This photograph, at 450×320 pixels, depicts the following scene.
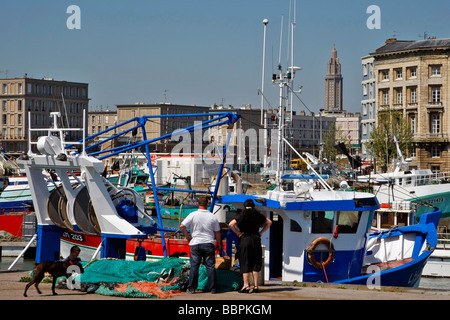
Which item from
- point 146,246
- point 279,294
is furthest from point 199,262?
point 146,246

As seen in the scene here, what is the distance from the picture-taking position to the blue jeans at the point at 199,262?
13289mm

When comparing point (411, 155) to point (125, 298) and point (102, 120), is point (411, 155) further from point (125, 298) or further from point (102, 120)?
point (102, 120)

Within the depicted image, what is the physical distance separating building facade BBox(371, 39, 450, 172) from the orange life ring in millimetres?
56308

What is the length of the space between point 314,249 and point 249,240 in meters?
6.10

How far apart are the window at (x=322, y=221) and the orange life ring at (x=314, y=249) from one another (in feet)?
0.80

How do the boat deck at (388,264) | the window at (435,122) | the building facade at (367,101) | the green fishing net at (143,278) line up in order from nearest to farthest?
the green fishing net at (143,278) → the boat deck at (388,264) → the window at (435,122) → the building facade at (367,101)

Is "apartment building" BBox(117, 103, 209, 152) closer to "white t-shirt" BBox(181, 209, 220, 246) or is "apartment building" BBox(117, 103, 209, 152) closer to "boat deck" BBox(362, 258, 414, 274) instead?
"boat deck" BBox(362, 258, 414, 274)

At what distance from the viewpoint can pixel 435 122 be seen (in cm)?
7475

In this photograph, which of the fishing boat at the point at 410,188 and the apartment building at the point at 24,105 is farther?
the apartment building at the point at 24,105

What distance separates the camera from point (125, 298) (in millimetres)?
12555

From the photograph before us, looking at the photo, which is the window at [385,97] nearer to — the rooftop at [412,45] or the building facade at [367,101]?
the rooftop at [412,45]

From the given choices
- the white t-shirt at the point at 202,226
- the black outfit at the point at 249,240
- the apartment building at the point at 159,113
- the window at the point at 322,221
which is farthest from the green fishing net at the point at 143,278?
the apartment building at the point at 159,113

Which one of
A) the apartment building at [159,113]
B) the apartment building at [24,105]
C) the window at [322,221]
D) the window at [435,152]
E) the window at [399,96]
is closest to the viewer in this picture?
the window at [322,221]

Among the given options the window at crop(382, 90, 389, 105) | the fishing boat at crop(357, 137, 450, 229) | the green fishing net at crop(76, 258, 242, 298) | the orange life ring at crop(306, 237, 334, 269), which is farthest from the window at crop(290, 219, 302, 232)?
the window at crop(382, 90, 389, 105)
